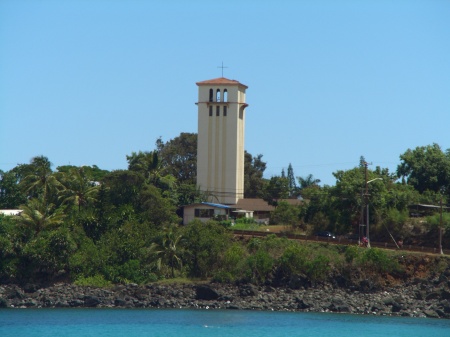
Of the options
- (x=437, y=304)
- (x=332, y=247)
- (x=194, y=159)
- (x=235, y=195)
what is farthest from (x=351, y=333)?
(x=194, y=159)

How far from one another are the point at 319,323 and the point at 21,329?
16.9m

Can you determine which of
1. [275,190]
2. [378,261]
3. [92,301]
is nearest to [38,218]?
[92,301]

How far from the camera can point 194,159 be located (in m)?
111

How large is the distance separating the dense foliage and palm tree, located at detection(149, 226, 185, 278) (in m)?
0.07

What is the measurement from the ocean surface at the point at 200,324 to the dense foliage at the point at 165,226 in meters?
5.75

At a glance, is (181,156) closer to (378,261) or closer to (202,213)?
(202,213)

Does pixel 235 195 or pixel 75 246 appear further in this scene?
pixel 235 195

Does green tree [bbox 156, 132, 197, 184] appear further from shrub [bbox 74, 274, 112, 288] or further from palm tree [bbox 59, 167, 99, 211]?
shrub [bbox 74, 274, 112, 288]

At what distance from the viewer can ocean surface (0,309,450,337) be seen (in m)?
60.2

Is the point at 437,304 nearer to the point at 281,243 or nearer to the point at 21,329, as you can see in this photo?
the point at 281,243

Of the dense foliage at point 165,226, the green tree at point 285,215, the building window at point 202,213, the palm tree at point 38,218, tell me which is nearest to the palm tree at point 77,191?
the dense foliage at point 165,226

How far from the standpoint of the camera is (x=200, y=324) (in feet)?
206

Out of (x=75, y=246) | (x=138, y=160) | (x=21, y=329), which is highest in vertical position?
(x=138, y=160)

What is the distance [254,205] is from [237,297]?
26960mm
